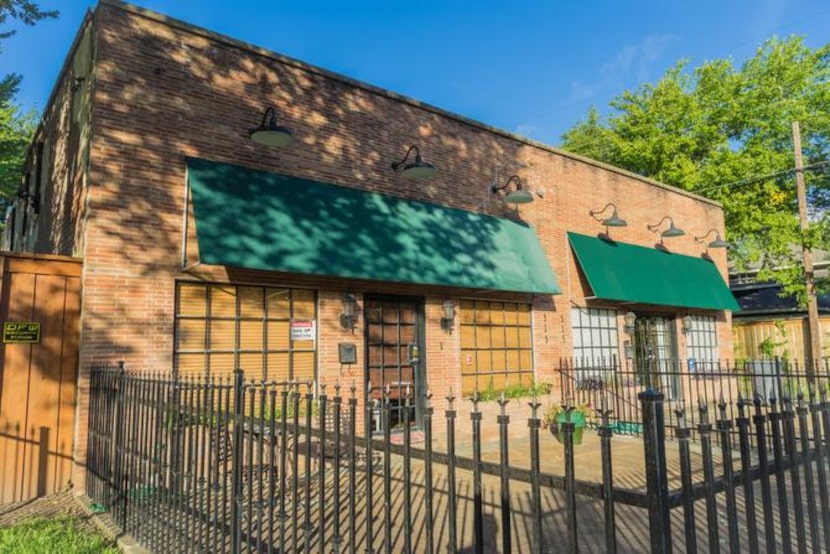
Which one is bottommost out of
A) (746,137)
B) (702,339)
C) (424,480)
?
(424,480)

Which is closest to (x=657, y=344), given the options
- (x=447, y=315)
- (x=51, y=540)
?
(x=447, y=315)

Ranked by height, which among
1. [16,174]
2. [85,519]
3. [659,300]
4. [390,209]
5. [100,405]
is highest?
[16,174]

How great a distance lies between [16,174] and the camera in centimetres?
1869

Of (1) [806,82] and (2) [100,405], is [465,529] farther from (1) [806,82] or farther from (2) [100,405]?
(1) [806,82]

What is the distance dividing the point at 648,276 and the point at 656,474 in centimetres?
1281

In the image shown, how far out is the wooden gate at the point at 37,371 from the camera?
20.5 feet

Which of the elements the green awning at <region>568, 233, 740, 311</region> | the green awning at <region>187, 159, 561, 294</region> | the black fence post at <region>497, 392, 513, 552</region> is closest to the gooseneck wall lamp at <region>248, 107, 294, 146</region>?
the green awning at <region>187, 159, 561, 294</region>

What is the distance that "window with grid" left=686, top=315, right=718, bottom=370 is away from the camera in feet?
49.9

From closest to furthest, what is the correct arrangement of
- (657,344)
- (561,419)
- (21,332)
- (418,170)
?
1. (21,332)
2. (418,170)
3. (561,419)
4. (657,344)

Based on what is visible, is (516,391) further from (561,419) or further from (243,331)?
(243,331)

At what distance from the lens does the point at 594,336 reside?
41.7ft

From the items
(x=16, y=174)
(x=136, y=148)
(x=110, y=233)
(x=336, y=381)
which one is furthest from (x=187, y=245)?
(x=16, y=174)

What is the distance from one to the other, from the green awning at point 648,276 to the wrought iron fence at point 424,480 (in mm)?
4646

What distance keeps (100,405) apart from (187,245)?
7.63 feet
